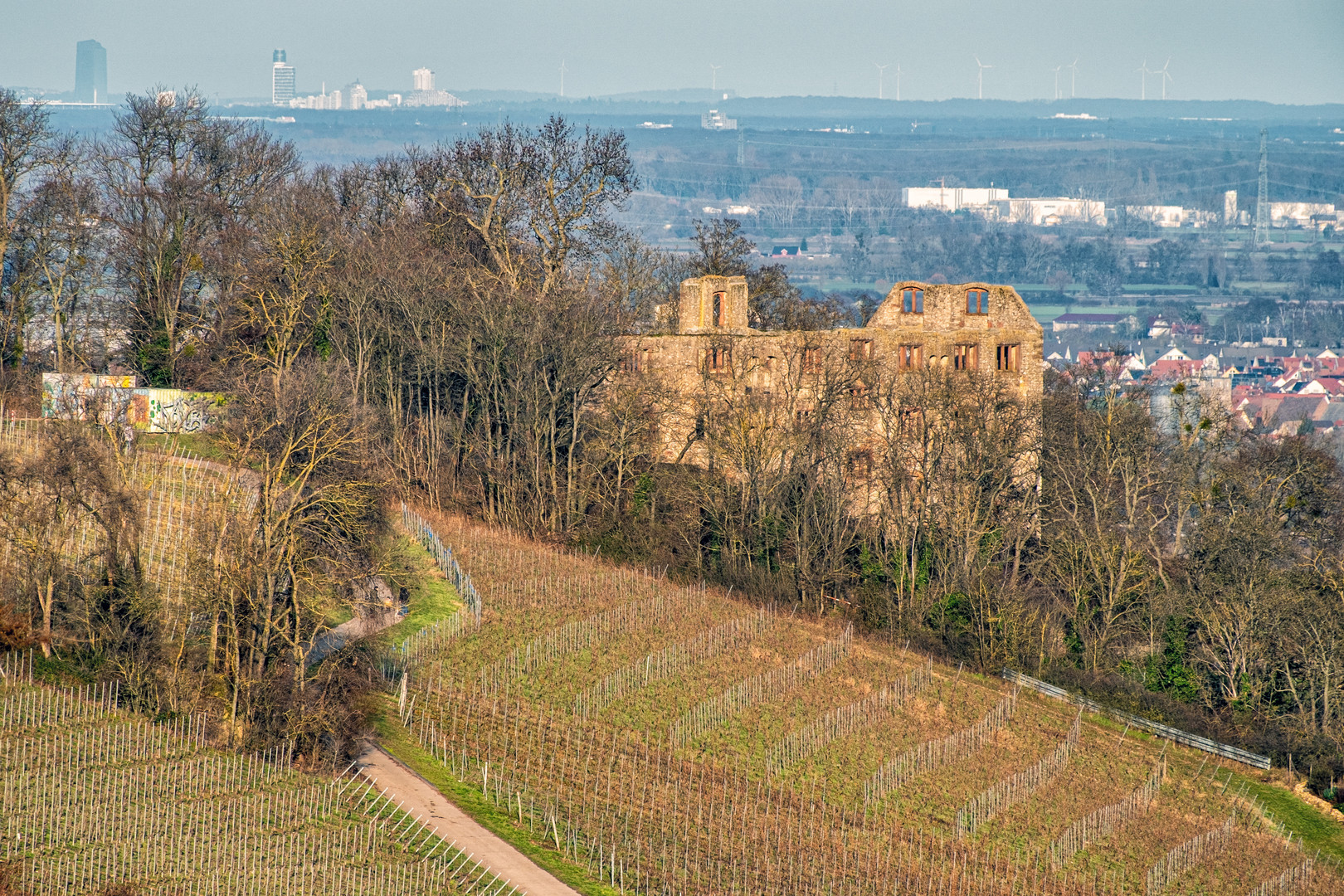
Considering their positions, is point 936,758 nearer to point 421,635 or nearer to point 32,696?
point 421,635

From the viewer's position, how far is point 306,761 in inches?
1442

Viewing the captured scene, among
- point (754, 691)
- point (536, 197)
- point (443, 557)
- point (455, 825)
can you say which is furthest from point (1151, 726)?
point (536, 197)

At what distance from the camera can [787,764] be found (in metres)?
43.6

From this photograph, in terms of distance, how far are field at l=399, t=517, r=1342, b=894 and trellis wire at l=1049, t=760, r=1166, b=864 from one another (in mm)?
67

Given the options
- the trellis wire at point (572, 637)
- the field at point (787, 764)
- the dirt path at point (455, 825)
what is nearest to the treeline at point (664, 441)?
the field at point (787, 764)

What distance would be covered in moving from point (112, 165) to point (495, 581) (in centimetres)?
3182

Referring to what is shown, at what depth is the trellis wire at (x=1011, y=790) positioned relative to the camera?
42469 mm

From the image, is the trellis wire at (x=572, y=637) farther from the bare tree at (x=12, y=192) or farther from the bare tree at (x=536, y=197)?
the bare tree at (x=12, y=192)

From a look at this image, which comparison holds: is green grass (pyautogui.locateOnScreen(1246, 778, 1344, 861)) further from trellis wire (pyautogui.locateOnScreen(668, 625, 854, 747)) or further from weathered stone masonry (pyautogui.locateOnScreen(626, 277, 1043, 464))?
weathered stone masonry (pyautogui.locateOnScreen(626, 277, 1043, 464))

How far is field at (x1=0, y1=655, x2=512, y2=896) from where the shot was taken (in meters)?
31.2

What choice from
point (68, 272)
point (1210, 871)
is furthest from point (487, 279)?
point (1210, 871)

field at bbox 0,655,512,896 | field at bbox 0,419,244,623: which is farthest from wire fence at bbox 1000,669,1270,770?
field at bbox 0,655,512,896

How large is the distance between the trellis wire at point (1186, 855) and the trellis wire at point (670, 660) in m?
13.9

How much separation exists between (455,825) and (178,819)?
5701 mm
